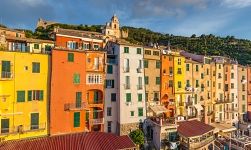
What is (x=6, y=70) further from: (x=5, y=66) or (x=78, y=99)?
(x=78, y=99)

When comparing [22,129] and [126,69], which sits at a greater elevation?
[126,69]

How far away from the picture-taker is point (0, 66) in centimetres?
3188

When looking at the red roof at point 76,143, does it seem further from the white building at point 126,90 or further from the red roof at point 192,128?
the red roof at point 192,128

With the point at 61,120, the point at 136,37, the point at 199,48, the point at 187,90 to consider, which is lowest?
the point at 61,120

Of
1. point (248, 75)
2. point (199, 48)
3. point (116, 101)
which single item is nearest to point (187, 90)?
point (116, 101)

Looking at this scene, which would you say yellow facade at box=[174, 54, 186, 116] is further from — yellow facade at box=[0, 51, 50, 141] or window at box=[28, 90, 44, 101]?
window at box=[28, 90, 44, 101]

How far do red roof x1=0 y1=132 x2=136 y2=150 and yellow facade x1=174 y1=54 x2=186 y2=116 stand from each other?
17.1m

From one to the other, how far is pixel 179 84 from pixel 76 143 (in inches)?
987

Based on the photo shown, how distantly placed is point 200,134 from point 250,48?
8784cm

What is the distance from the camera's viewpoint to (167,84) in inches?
1907

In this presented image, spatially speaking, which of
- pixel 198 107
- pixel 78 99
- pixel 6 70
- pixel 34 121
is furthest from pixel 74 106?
pixel 198 107

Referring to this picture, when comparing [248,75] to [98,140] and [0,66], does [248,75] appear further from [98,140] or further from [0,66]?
[0,66]

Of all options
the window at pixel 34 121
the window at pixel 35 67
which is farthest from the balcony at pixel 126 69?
the window at pixel 34 121

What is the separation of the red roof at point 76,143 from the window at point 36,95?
5.37 m
